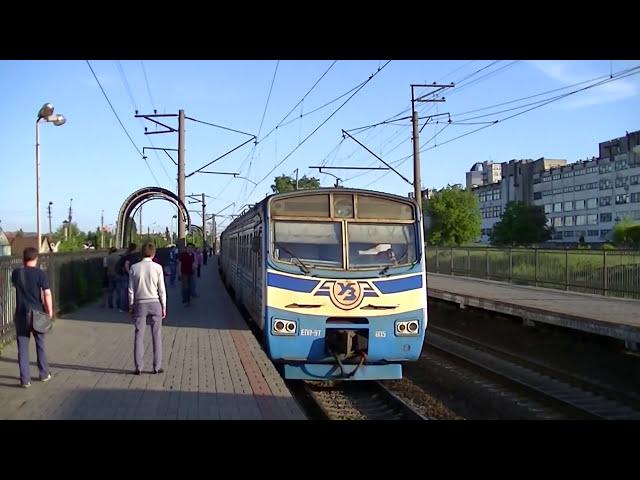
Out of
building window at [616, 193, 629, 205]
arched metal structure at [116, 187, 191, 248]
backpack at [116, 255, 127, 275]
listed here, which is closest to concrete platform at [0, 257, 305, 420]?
backpack at [116, 255, 127, 275]

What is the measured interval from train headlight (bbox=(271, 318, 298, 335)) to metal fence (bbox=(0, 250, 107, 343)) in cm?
441

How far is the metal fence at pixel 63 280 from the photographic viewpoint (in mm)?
11414

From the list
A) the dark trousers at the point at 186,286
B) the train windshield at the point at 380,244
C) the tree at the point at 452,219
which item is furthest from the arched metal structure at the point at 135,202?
the tree at the point at 452,219

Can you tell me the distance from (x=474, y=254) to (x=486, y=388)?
57.8 feet

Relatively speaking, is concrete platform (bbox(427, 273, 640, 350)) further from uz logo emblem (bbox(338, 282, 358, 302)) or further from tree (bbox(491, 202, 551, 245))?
tree (bbox(491, 202, 551, 245))

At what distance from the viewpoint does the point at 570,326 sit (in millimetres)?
13531

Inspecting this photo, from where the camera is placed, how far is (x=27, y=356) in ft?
27.5

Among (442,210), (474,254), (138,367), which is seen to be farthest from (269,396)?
(442,210)

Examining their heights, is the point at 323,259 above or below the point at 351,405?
above

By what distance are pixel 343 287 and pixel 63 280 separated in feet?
31.8

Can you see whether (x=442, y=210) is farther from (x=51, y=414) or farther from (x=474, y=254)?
(x=51, y=414)

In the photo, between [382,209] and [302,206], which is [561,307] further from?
[302,206]

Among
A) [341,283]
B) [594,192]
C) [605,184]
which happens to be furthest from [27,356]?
[594,192]

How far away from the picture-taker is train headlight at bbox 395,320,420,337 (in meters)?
10.3
